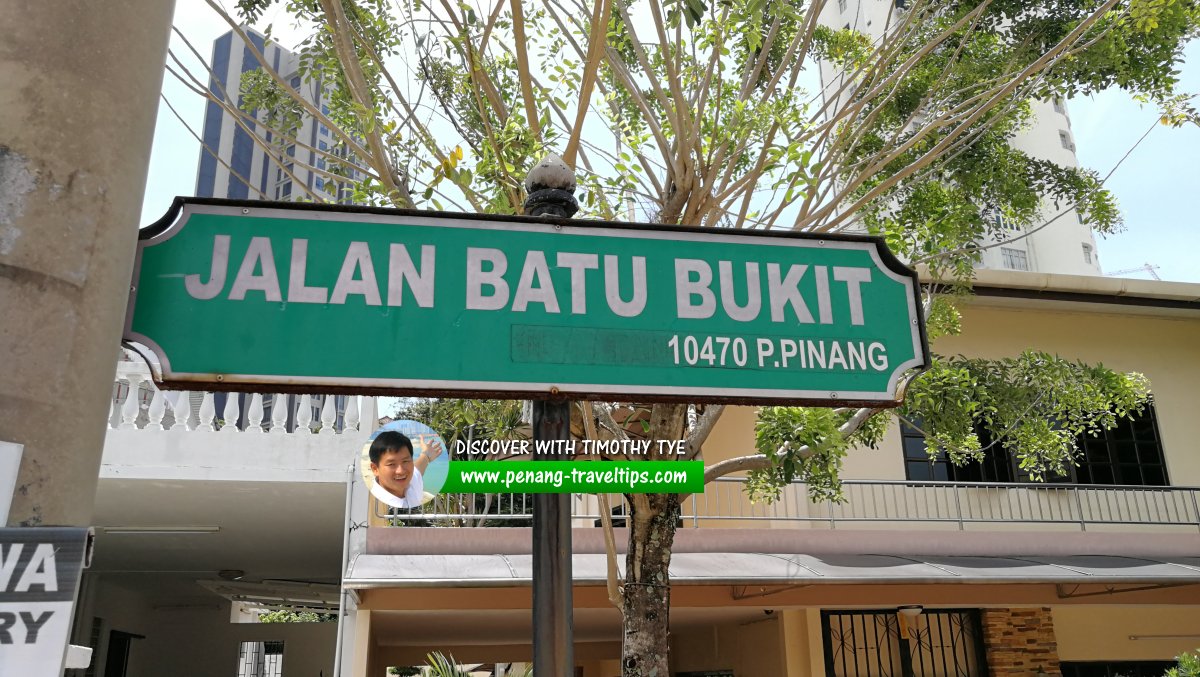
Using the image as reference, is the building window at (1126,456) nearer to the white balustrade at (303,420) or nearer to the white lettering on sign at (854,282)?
the white balustrade at (303,420)

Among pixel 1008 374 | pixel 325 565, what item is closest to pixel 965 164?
pixel 1008 374

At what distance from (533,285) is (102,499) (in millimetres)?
10039

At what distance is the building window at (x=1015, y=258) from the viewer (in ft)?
122

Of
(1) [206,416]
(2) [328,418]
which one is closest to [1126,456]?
(2) [328,418]

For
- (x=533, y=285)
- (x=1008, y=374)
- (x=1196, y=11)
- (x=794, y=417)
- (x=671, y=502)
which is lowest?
(x=533, y=285)

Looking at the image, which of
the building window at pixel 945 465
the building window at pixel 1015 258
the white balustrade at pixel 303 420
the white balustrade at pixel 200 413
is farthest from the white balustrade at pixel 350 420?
the building window at pixel 1015 258

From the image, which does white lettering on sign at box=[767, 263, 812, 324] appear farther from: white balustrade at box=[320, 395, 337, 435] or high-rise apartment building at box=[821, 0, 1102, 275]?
high-rise apartment building at box=[821, 0, 1102, 275]

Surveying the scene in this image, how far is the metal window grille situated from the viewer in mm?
11531

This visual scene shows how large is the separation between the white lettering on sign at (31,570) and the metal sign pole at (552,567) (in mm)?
791

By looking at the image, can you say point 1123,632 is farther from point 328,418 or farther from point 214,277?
point 214,277

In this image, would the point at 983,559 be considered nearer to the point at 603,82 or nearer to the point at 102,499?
the point at 603,82

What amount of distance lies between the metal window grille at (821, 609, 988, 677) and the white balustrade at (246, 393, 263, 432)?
6.96 metres

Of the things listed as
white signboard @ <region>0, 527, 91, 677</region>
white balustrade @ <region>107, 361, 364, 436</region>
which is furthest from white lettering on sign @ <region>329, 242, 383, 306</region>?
white balustrade @ <region>107, 361, 364, 436</region>

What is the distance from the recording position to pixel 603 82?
8.10 m
